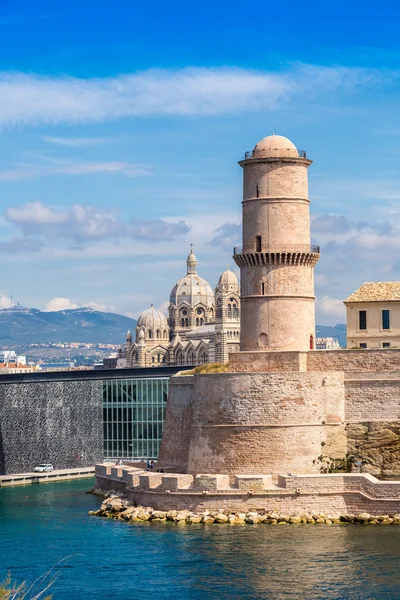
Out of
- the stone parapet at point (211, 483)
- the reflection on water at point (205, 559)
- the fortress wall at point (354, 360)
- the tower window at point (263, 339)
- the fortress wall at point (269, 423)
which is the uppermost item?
the tower window at point (263, 339)

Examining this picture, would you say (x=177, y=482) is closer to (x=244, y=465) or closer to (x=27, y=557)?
(x=244, y=465)

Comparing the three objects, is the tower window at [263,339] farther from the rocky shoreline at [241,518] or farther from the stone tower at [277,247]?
the rocky shoreline at [241,518]

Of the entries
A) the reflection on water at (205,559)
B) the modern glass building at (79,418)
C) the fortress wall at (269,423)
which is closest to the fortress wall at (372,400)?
the fortress wall at (269,423)

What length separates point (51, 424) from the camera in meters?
84.2

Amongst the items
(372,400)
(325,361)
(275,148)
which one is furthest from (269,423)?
(275,148)

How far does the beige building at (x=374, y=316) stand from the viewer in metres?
66.8

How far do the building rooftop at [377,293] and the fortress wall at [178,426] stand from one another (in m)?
10.3

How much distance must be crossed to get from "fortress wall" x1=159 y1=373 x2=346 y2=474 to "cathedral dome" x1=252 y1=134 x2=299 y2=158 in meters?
11.8

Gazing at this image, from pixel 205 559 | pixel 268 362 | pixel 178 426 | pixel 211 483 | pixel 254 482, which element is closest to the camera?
pixel 205 559

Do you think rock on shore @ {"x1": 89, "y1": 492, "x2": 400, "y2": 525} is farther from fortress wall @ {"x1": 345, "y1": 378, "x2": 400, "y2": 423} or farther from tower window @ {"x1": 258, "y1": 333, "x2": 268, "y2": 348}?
tower window @ {"x1": 258, "y1": 333, "x2": 268, "y2": 348}

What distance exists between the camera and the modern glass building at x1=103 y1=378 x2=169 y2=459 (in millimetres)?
82750

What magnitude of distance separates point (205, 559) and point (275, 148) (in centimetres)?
2444

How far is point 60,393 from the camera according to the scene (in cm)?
8475

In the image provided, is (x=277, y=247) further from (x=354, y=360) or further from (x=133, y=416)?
(x=133, y=416)
